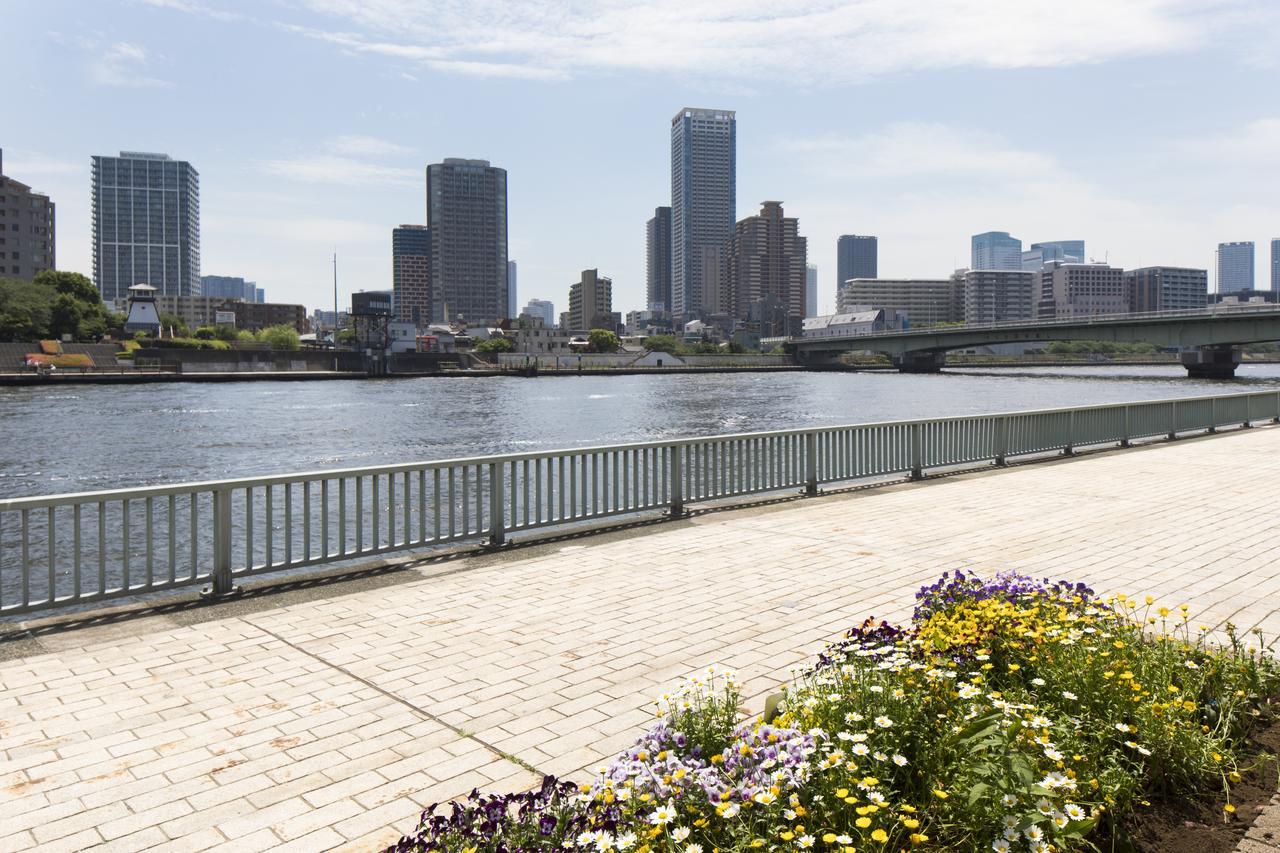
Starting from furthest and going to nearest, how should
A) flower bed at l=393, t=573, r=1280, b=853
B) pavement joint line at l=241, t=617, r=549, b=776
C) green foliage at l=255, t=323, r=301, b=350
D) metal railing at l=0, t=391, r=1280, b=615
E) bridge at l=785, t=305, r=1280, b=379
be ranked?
green foliage at l=255, t=323, r=301, b=350, bridge at l=785, t=305, r=1280, b=379, metal railing at l=0, t=391, r=1280, b=615, pavement joint line at l=241, t=617, r=549, b=776, flower bed at l=393, t=573, r=1280, b=853

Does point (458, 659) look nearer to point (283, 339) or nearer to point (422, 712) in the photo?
point (422, 712)

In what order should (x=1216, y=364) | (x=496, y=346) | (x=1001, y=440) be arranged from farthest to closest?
(x=496, y=346) → (x=1216, y=364) → (x=1001, y=440)

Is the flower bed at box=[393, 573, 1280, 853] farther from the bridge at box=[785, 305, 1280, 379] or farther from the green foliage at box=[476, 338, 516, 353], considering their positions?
the green foliage at box=[476, 338, 516, 353]

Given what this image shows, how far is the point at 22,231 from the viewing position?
160 metres

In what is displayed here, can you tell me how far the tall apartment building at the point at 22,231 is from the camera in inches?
6176

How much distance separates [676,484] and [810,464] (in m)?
2.91

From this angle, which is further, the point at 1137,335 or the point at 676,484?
the point at 1137,335

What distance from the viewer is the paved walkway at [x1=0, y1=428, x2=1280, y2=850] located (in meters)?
4.34

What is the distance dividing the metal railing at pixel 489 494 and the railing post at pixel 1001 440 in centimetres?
3

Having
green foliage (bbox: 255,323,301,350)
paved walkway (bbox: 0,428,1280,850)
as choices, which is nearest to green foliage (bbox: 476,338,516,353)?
green foliage (bbox: 255,323,301,350)

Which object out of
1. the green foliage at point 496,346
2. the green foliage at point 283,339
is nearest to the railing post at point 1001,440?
the green foliage at point 283,339

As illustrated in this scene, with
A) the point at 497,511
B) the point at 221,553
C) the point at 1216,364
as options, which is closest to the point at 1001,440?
the point at 497,511

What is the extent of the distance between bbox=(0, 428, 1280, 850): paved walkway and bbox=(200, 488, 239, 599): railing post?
521 mm

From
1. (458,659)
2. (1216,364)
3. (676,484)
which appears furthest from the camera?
(1216,364)
